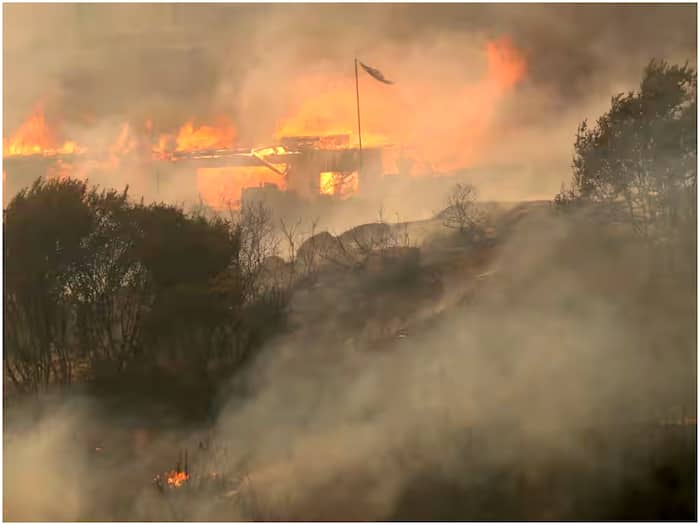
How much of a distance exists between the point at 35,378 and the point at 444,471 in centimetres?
511

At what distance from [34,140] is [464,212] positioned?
5.94 meters

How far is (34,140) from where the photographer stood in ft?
30.3

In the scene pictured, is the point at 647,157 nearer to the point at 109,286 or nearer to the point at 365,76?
the point at 365,76

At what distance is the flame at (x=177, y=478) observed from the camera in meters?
7.14

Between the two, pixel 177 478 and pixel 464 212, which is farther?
pixel 464 212

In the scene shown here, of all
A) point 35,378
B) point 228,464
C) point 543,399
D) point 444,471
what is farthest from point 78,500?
point 543,399

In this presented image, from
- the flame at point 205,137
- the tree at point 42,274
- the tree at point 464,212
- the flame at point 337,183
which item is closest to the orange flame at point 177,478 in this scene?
the tree at point 42,274

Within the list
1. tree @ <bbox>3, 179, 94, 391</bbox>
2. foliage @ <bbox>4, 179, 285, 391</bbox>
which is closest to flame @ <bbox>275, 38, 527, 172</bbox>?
foliage @ <bbox>4, 179, 285, 391</bbox>

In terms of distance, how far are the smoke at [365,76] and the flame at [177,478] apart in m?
4.18

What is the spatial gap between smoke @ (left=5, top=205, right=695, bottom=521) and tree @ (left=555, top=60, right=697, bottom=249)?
402 mm

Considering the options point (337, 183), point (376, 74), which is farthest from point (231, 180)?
point (376, 74)

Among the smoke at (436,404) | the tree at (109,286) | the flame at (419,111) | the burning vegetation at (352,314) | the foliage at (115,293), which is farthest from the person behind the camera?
the flame at (419,111)

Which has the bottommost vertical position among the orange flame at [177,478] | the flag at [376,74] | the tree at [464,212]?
the orange flame at [177,478]

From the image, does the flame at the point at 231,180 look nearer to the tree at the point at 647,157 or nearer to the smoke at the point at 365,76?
the smoke at the point at 365,76
